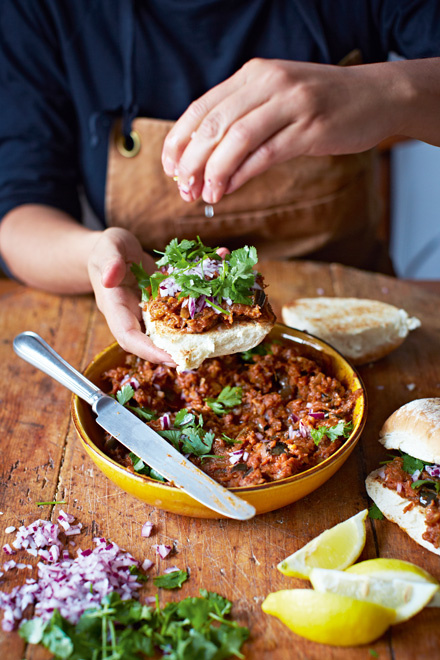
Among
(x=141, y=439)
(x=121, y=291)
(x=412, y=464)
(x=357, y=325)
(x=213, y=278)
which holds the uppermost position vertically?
(x=213, y=278)

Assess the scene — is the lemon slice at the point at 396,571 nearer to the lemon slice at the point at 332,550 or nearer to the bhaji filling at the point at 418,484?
the lemon slice at the point at 332,550

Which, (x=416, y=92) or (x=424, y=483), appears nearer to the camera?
(x=424, y=483)

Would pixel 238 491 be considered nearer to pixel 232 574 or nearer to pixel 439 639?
pixel 232 574

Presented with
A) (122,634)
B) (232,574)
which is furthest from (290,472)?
(122,634)

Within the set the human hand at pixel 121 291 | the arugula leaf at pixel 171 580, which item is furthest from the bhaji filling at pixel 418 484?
the human hand at pixel 121 291

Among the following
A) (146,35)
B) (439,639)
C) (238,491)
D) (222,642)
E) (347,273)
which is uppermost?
(146,35)

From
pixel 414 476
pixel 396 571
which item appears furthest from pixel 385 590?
pixel 414 476

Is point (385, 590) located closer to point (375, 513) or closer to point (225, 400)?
point (375, 513)
